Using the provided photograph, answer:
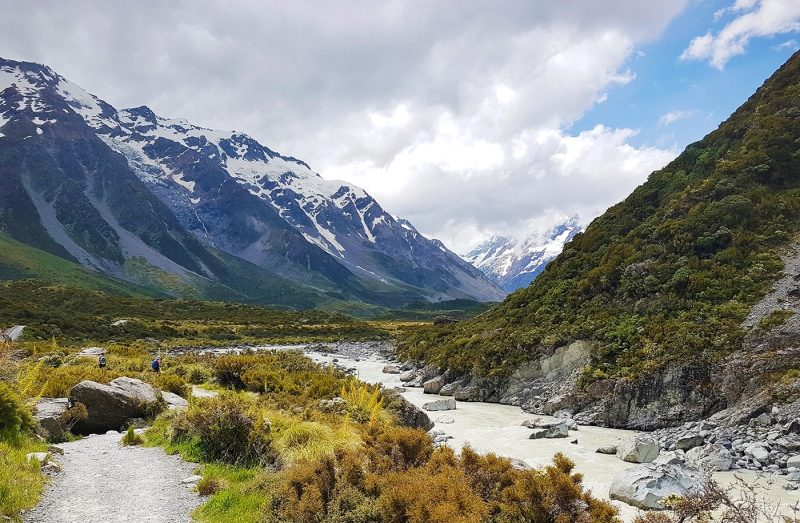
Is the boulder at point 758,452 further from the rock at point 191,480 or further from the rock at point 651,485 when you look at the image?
the rock at point 191,480

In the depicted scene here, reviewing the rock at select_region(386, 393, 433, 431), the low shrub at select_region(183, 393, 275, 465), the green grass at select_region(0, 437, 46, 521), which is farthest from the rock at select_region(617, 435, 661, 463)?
the green grass at select_region(0, 437, 46, 521)

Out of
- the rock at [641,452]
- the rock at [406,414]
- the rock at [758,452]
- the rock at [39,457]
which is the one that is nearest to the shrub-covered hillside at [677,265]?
the rock at [758,452]

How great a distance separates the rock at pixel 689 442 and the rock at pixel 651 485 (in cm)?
493

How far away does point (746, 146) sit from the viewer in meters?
38.7

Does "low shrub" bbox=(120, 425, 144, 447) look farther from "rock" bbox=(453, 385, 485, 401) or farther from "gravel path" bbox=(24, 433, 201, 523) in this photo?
"rock" bbox=(453, 385, 485, 401)

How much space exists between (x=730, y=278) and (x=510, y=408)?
1524 centimetres

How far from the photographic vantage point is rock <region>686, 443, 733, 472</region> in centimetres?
1675

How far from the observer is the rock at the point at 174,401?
765 inches

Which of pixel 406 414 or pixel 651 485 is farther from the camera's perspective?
pixel 406 414

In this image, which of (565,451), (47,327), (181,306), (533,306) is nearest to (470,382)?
(533,306)

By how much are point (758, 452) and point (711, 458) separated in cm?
171

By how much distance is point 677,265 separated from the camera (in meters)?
32.2

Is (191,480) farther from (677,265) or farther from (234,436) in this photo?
(677,265)

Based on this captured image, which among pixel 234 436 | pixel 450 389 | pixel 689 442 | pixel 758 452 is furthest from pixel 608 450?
pixel 450 389
